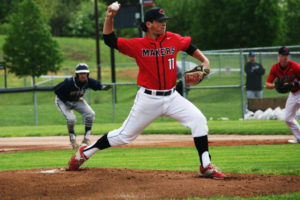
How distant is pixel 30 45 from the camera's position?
3500 cm

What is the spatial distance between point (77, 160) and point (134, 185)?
140 cm

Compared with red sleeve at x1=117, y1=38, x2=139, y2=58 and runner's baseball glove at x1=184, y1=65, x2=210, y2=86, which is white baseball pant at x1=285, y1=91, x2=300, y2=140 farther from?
red sleeve at x1=117, y1=38, x2=139, y2=58

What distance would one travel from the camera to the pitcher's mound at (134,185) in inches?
223

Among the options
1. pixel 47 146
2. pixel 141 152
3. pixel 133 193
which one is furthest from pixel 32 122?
pixel 133 193

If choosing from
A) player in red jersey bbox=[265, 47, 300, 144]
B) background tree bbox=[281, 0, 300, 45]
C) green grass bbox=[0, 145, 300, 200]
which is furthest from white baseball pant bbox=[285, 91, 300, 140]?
background tree bbox=[281, 0, 300, 45]

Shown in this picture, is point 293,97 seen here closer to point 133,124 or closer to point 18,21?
point 133,124

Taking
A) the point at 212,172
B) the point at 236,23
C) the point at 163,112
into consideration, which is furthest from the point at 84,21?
the point at 212,172

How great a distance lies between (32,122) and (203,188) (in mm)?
16718

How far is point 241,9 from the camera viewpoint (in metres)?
34.8

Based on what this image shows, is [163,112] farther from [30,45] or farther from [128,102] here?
[30,45]

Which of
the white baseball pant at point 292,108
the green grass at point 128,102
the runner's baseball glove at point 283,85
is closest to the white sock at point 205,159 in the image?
the runner's baseball glove at point 283,85

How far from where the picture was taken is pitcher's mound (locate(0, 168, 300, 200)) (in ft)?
18.5

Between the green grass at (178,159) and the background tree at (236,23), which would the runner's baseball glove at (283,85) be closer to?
the green grass at (178,159)

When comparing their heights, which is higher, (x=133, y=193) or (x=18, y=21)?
(x=18, y=21)
